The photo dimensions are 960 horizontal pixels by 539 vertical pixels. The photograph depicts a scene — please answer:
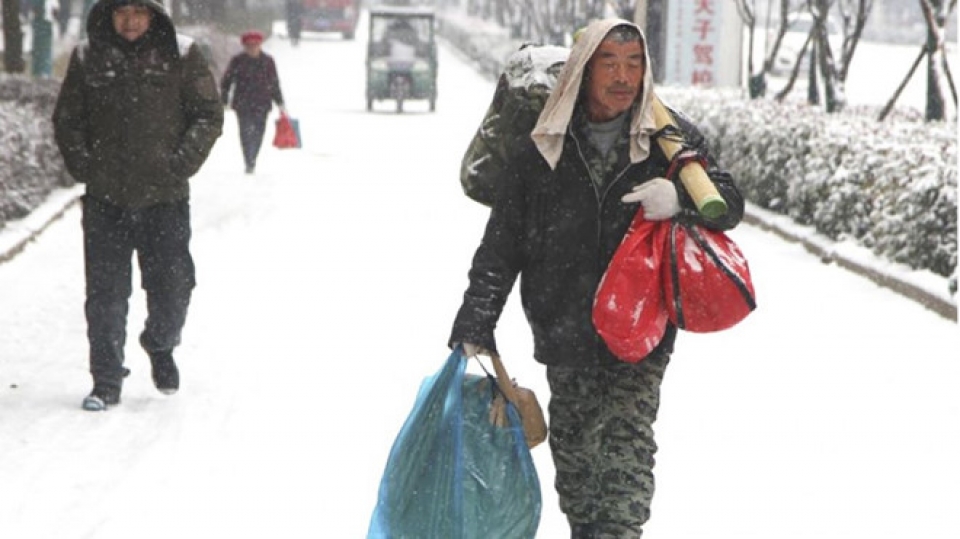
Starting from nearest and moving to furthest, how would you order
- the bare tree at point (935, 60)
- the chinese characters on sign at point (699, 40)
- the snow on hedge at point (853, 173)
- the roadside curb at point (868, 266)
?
the roadside curb at point (868, 266)
the snow on hedge at point (853, 173)
the bare tree at point (935, 60)
the chinese characters on sign at point (699, 40)

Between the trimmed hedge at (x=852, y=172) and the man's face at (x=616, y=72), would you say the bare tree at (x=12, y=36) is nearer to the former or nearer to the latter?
the trimmed hedge at (x=852, y=172)

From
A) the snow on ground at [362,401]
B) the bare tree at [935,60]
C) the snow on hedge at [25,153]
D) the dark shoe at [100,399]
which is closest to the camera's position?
the snow on ground at [362,401]

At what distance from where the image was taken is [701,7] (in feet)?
86.3

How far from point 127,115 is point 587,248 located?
3249 millimetres

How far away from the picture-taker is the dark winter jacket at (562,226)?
420cm

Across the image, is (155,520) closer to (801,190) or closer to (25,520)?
(25,520)

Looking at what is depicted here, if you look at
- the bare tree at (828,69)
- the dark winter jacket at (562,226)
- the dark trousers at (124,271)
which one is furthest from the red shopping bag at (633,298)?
the bare tree at (828,69)

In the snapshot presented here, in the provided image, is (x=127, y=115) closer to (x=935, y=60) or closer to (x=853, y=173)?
(x=853, y=173)

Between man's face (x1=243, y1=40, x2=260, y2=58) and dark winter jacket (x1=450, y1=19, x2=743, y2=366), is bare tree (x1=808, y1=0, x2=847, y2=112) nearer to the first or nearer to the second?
man's face (x1=243, y1=40, x2=260, y2=58)

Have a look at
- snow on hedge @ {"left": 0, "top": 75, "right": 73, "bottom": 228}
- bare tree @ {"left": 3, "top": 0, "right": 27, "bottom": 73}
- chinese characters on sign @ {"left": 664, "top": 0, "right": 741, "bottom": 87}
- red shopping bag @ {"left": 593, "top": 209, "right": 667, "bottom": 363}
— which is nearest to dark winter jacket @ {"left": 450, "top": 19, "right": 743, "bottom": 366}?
red shopping bag @ {"left": 593, "top": 209, "right": 667, "bottom": 363}

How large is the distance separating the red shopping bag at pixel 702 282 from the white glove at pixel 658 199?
43 millimetres

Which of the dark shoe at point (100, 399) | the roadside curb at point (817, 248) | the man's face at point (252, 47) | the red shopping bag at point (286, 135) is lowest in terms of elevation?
the red shopping bag at point (286, 135)

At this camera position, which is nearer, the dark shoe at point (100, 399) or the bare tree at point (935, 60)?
the dark shoe at point (100, 399)

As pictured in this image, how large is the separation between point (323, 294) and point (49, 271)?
2.10m
